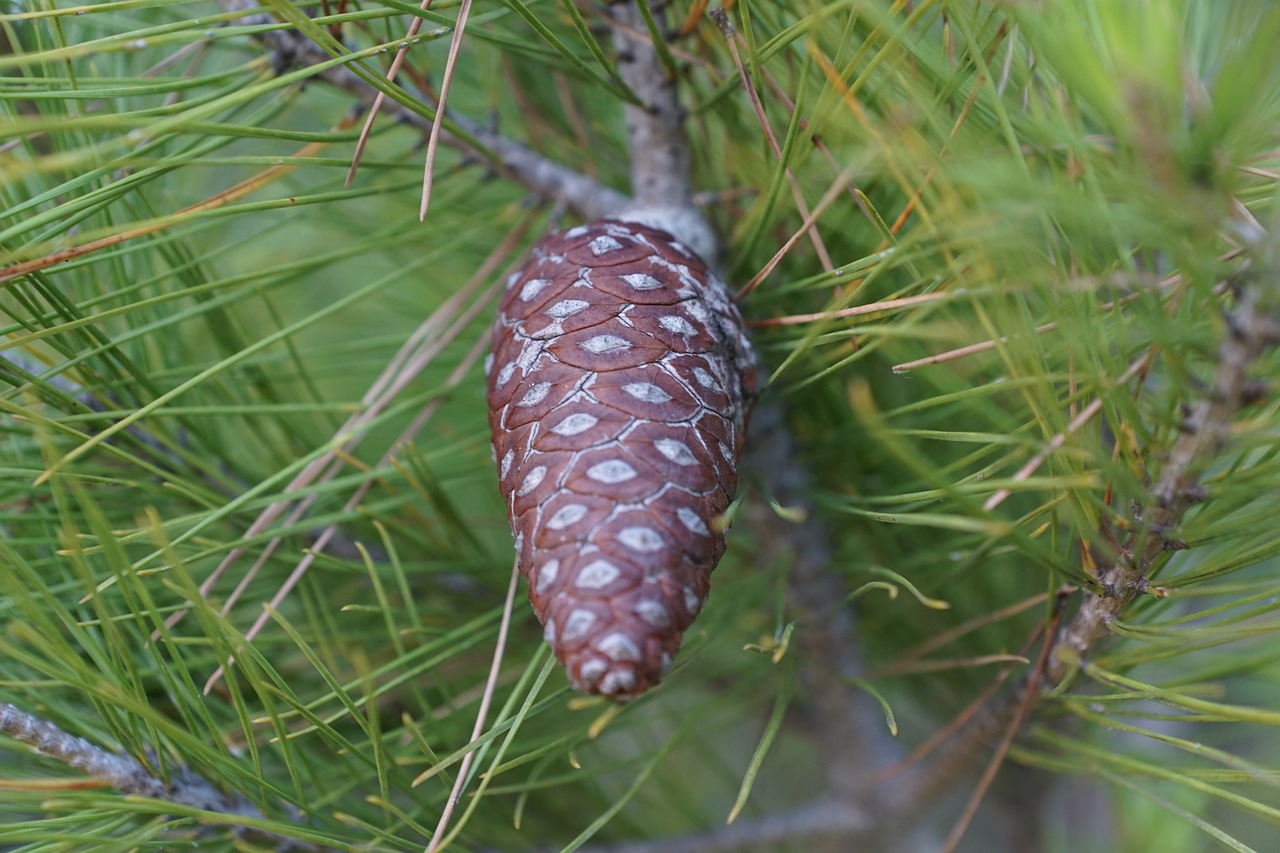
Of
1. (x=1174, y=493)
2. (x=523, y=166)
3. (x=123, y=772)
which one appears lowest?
(x=123, y=772)

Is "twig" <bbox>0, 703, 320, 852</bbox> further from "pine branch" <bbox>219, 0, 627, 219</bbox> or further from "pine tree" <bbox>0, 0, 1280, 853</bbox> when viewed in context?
"pine branch" <bbox>219, 0, 627, 219</bbox>

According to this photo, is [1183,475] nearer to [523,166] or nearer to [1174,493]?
[1174,493]

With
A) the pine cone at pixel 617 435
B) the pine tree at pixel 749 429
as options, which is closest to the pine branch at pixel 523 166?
the pine tree at pixel 749 429

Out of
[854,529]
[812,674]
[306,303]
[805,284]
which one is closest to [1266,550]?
[805,284]

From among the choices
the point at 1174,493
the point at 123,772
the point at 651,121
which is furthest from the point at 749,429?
the point at 123,772

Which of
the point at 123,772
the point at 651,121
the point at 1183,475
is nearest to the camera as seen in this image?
the point at 1183,475

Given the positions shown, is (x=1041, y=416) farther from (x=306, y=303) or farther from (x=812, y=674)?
(x=306, y=303)

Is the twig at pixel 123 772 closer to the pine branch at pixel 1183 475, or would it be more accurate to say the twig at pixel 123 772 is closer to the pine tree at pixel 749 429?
the pine tree at pixel 749 429
